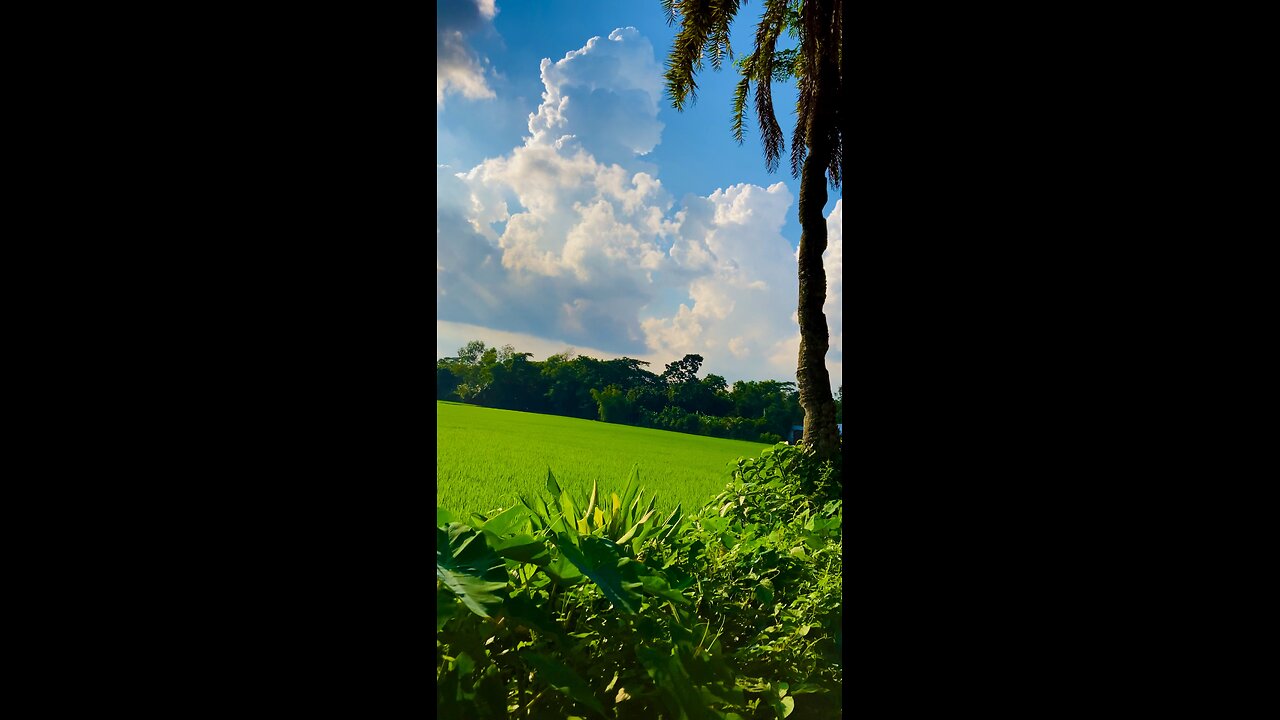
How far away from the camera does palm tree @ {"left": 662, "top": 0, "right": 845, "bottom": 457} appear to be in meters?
5.16

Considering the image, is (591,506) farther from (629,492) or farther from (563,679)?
(563,679)

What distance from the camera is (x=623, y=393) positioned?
16875mm

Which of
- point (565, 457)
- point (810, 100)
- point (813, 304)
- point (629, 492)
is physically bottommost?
point (565, 457)

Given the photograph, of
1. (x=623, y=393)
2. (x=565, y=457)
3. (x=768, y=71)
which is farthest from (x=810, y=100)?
(x=623, y=393)

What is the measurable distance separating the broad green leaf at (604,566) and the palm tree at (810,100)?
4362 mm

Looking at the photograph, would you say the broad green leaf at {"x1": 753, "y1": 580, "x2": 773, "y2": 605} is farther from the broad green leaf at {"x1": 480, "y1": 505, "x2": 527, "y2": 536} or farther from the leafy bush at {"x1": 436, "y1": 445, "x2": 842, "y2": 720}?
the broad green leaf at {"x1": 480, "y1": 505, "x2": 527, "y2": 536}

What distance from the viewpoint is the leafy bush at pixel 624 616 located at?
1016 mm

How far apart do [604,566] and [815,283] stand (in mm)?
4865

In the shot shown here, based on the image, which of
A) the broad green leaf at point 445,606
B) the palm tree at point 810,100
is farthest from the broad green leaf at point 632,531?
the palm tree at point 810,100
